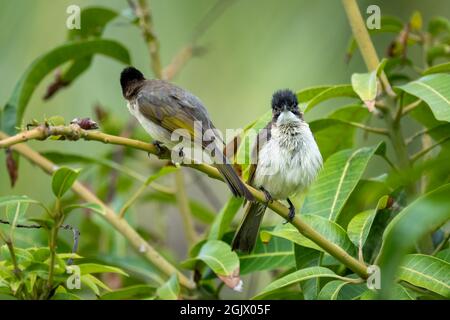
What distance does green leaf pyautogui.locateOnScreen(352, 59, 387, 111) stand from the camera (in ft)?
7.00

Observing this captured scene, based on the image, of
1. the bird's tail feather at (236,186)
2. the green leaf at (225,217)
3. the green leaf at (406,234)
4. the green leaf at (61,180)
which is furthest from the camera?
the green leaf at (225,217)

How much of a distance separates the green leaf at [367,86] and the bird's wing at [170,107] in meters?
0.55

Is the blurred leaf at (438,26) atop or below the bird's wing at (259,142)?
atop

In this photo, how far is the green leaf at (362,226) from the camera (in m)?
2.01

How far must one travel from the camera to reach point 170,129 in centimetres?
252

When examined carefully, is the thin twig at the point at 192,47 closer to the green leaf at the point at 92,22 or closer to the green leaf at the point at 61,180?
the green leaf at the point at 92,22

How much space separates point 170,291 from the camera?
7.41 feet

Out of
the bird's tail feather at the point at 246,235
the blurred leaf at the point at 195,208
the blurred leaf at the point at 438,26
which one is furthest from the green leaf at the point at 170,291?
the blurred leaf at the point at 438,26

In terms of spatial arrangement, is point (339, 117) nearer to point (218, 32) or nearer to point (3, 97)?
point (218, 32)

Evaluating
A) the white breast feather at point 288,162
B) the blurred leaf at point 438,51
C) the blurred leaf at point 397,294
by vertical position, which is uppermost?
the blurred leaf at point 438,51

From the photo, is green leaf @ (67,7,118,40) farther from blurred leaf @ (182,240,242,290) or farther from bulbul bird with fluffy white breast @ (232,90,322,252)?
blurred leaf @ (182,240,242,290)

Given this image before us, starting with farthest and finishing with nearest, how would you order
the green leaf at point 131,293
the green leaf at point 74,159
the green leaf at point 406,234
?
the green leaf at point 74,159, the green leaf at point 131,293, the green leaf at point 406,234

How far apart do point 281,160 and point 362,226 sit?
0.50 m

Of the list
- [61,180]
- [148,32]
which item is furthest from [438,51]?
[61,180]
